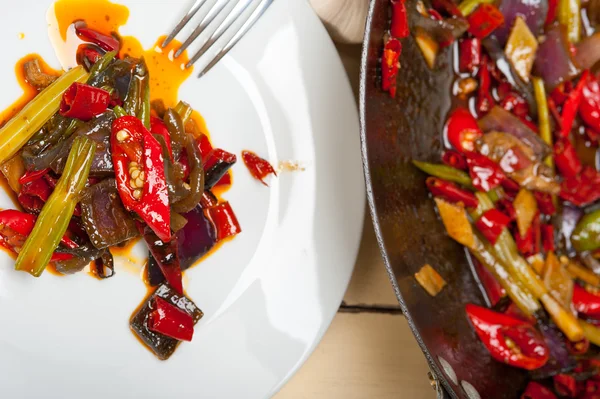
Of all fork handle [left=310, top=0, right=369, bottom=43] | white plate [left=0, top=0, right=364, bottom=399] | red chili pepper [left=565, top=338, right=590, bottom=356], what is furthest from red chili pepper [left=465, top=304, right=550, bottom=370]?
fork handle [left=310, top=0, right=369, bottom=43]

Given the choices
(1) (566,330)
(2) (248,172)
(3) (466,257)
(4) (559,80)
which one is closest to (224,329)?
(2) (248,172)

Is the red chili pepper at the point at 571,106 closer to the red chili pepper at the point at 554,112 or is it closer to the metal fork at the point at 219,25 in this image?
the red chili pepper at the point at 554,112

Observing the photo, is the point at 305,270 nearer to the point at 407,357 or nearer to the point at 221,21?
the point at 407,357

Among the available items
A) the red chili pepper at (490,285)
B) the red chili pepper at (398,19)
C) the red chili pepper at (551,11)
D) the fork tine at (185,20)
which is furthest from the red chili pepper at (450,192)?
the fork tine at (185,20)

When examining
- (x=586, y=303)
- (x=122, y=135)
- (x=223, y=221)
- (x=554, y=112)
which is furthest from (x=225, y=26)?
(x=586, y=303)

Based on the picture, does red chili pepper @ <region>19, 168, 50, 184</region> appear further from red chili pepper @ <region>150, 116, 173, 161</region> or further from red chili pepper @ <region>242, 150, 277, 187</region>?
red chili pepper @ <region>242, 150, 277, 187</region>
